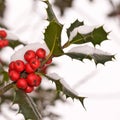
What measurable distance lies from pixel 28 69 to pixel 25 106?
0.56 feet

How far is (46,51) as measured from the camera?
1574 millimetres

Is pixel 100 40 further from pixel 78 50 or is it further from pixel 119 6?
pixel 119 6

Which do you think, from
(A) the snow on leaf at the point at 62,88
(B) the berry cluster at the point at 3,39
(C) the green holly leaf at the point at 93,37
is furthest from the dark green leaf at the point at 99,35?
(B) the berry cluster at the point at 3,39

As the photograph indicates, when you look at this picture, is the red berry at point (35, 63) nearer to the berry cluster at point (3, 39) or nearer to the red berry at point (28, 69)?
the red berry at point (28, 69)

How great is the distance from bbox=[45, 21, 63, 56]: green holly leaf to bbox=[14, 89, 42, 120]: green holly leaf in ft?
0.74

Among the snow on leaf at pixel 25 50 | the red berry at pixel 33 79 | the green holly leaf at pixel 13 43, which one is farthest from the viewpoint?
the green holly leaf at pixel 13 43

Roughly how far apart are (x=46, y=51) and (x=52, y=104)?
2181 millimetres

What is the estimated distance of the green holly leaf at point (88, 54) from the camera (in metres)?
1.55

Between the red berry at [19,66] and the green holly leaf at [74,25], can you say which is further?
the green holly leaf at [74,25]

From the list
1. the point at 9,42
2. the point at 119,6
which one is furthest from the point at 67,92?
the point at 119,6

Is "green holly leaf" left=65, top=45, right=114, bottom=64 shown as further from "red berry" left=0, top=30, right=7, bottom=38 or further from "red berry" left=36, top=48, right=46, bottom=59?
"red berry" left=0, top=30, right=7, bottom=38

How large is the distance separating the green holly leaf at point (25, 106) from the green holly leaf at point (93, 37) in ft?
1.01

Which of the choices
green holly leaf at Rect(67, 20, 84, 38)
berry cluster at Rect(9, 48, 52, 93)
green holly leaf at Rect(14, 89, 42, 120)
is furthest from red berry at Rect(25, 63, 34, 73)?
green holly leaf at Rect(67, 20, 84, 38)

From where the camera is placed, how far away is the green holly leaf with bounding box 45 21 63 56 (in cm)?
149
